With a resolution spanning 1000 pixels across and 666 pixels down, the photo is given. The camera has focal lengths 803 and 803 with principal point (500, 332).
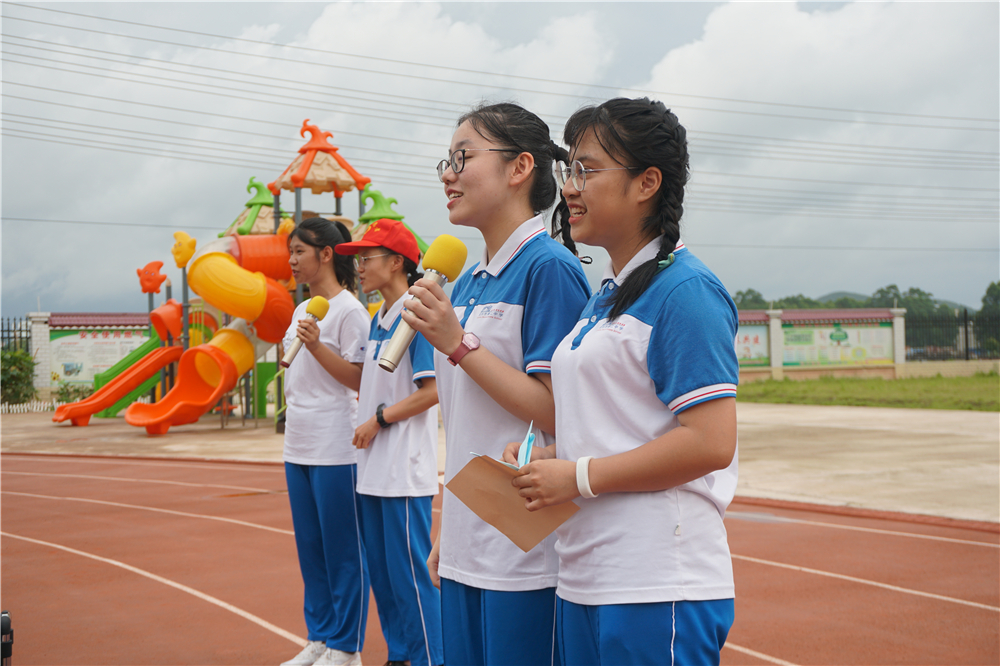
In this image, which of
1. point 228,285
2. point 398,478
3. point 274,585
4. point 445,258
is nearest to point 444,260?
point 445,258

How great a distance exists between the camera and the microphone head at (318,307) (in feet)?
13.4

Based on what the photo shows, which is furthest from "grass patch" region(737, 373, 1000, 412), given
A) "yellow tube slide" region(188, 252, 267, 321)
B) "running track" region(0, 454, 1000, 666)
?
"yellow tube slide" region(188, 252, 267, 321)

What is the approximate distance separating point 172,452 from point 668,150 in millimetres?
14124

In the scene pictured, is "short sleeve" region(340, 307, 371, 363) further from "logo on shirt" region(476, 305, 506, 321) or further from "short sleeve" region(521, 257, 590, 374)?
"short sleeve" region(521, 257, 590, 374)

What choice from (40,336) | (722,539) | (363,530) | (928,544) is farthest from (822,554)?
(40,336)

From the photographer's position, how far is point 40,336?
27.2 metres

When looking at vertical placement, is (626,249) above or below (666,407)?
above

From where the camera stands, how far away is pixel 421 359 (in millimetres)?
3607

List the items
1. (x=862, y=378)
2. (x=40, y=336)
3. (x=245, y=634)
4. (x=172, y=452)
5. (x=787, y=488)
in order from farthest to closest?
1. (x=862, y=378)
2. (x=40, y=336)
3. (x=172, y=452)
4. (x=787, y=488)
5. (x=245, y=634)

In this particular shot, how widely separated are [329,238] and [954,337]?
3785cm

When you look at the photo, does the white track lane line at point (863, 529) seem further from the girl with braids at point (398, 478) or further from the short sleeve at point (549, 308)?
the short sleeve at point (549, 308)

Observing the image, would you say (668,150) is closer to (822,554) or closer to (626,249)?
(626,249)

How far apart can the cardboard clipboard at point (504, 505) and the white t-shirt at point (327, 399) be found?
89.3 inches

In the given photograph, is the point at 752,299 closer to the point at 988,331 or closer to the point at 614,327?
the point at 988,331
